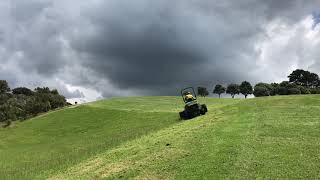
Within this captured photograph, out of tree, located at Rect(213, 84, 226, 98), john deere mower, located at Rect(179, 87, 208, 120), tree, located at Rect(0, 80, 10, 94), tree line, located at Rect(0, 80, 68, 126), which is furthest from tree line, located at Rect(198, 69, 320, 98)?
john deere mower, located at Rect(179, 87, 208, 120)

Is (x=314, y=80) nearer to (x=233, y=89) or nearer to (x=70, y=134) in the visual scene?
(x=233, y=89)

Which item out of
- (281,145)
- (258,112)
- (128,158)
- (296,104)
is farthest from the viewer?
(296,104)

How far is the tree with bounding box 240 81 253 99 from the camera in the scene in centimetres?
16162

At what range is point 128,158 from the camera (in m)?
32.6

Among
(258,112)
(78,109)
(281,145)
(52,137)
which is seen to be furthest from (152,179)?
(78,109)

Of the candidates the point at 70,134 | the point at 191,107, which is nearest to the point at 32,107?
the point at 70,134

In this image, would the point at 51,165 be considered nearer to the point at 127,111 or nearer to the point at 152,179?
the point at 152,179

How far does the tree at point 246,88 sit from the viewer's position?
162 meters

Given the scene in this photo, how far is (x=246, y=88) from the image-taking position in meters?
162

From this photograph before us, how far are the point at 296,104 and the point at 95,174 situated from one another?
91.0 feet

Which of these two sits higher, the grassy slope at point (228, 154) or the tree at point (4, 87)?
the tree at point (4, 87)

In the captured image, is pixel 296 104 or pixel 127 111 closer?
pixel 296 104

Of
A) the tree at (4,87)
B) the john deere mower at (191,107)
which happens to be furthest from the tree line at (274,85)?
the john deere mower at (191,107)

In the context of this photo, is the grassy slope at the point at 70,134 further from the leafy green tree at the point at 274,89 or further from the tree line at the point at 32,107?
the leafy green tree at the point at 274,89
